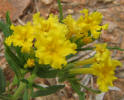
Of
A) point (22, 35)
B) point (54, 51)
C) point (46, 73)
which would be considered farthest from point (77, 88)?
point (22, 35)

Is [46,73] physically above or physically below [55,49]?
below

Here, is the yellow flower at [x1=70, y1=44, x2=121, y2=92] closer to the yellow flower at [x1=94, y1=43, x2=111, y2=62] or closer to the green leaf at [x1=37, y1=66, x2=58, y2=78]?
the yellow flower at [x1=94, y1=43, x2=111, y2=62]

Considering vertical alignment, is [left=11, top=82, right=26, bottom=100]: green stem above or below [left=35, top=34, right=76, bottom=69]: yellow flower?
below

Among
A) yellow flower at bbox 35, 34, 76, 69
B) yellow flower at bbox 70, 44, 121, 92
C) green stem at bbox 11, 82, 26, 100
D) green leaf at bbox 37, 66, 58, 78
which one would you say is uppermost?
yellow flower at bbox 35, 34, 76, 69

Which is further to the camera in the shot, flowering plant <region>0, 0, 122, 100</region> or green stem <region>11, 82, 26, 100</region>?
green stem <region>11, 82, 26, 100</region>

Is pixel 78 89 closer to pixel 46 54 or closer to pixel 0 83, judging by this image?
pixel 46 54

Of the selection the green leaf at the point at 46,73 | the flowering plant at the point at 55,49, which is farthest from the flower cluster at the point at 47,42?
the green leaf at the point at 46,73

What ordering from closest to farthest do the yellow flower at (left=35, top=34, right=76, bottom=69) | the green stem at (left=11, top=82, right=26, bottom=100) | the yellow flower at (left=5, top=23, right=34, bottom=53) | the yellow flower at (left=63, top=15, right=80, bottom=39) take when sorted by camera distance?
the yellow flower at (left=35, top=34, right=76, bottom=69), the yellow flower at (left=5, top=23, right=34, bottom=53), the yellow flower at (left=63, top=15, right=80, bottom=39), the green stem at (left=11, top=82, right=26, bottom=100)

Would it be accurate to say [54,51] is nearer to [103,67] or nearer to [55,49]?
[55,49]

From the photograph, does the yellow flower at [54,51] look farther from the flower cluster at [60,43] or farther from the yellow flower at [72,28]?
the yellow flower at [72,28]

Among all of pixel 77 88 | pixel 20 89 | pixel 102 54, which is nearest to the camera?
pixel 102 54

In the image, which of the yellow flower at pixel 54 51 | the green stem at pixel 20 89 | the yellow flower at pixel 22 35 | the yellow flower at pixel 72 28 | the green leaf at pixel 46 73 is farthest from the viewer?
the green stem at pixel 20 89

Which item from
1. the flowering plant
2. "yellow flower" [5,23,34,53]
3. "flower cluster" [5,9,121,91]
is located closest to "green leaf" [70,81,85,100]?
the flowering plant
